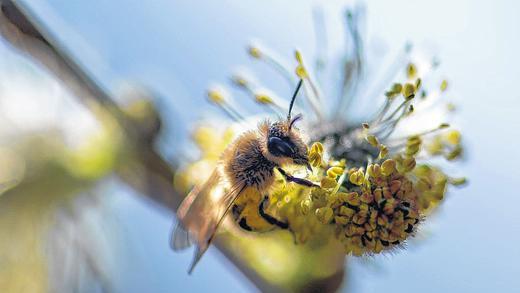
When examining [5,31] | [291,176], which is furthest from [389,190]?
[5,31]

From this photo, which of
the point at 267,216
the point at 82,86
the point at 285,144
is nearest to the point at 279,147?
the point at 285,144

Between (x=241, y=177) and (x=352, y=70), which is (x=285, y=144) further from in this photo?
(x=352, y=70)

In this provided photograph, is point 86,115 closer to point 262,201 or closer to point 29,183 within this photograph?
point 29,183

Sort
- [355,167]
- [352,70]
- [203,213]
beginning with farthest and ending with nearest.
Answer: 1. [352,70]
2. [355,167]
3. [203,213]

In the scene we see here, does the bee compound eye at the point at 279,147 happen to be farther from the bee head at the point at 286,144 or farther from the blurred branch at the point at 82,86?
the blurred branch at the point at 82,86

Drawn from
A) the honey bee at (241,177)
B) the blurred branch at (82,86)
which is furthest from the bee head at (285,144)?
the blurred branch at (82,86)

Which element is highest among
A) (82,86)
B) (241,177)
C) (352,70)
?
(352,70)

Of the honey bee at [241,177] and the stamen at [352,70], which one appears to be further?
the stamen at [352,70]

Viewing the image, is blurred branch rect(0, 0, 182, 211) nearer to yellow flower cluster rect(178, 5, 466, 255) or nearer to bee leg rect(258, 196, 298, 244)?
yellow flower cluster rect(178, 5, 466, 255)
